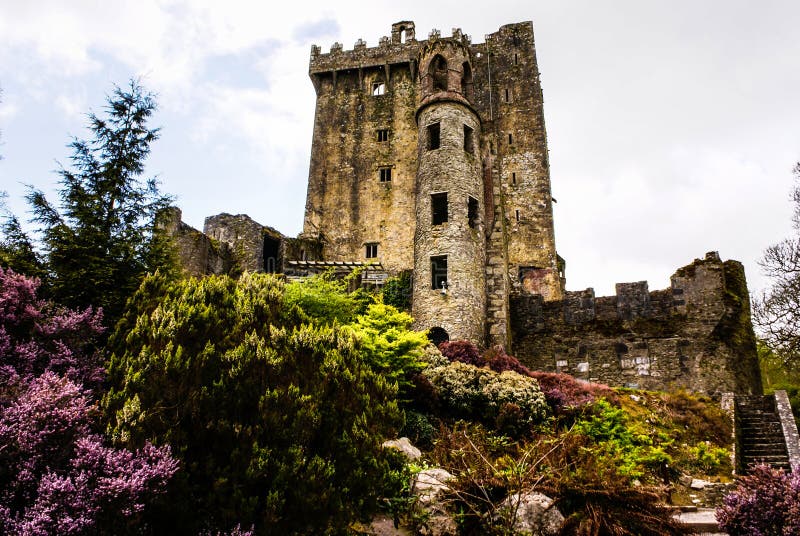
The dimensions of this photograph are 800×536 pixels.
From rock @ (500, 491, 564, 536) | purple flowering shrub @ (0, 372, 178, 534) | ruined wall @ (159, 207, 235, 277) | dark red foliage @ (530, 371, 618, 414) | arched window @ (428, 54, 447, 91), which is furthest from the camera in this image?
arched window @ (428, 54, 447, 91)

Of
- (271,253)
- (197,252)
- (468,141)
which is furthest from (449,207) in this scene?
(197,252)

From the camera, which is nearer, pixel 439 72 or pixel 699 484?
pixel 699 484

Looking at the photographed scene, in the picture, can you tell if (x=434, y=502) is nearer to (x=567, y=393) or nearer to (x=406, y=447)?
(x=406, y=447)

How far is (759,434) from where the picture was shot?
1416 cm

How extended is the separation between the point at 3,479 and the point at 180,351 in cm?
248

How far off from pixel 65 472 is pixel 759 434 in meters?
15.6

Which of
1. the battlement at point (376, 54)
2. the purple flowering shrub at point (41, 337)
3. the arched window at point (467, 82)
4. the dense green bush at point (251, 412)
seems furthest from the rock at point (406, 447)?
the battlement at point (376, 54)

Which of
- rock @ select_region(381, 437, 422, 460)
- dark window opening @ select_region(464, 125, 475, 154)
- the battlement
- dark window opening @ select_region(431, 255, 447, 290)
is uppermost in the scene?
the battlement

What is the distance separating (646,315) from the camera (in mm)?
21531

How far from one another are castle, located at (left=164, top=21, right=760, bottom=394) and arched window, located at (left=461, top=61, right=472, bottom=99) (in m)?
0.13

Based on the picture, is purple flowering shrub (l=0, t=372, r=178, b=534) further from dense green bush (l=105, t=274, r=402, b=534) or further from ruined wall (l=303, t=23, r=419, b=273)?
ruined wall (l=303, t=23, r=419, b=273)

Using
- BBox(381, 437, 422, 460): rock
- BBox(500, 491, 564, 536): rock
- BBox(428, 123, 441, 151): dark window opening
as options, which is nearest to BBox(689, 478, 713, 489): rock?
BBox(500, 491, 564, 536): rock

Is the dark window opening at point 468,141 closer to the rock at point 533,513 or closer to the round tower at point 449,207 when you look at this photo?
the round tower at point 449,207

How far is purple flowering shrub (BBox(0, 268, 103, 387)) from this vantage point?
8.68 m
